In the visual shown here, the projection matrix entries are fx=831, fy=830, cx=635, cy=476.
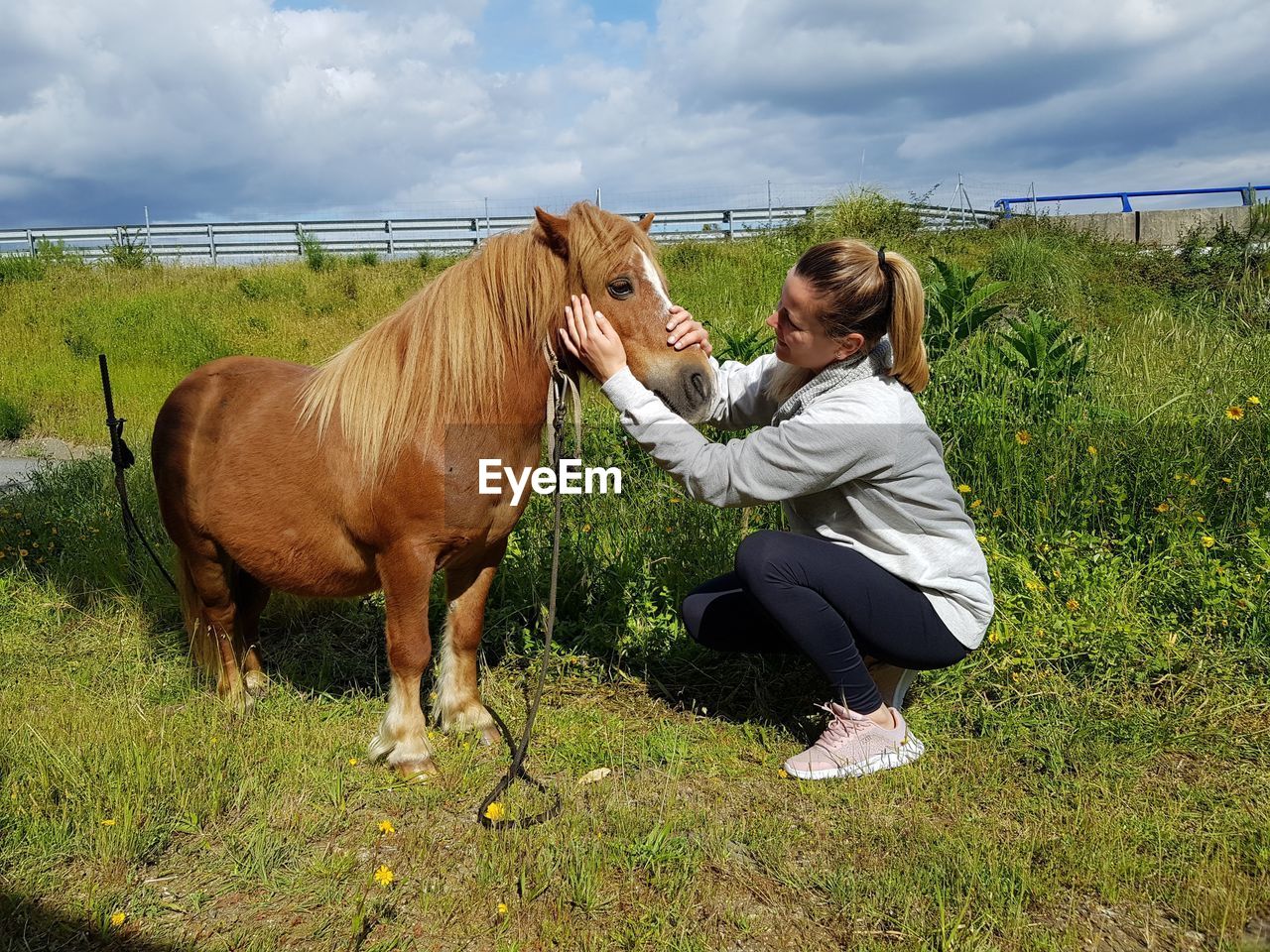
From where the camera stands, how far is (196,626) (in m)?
3.68

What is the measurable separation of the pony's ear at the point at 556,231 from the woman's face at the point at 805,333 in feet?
2.29

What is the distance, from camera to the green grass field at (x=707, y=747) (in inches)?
85.3

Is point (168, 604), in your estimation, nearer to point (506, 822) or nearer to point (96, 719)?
point (96, 719)

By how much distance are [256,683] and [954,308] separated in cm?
481

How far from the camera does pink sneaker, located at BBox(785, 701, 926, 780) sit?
281 cm

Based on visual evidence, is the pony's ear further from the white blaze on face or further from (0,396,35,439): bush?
(0,396,35,439): bush

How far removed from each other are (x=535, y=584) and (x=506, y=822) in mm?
1721

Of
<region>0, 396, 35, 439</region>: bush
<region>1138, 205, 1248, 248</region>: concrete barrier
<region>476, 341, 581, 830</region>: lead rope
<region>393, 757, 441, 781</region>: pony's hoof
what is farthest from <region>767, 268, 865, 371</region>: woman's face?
<region>1138, 205, 1248, 248</region>: concrete barrier

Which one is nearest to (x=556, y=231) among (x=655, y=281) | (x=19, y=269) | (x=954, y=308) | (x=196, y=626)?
(x=655, y=281)

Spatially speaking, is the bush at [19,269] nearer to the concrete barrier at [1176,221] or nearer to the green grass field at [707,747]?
the green grass field at [707,747]

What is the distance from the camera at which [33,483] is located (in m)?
6.64

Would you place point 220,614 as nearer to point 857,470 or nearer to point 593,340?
point 593,340

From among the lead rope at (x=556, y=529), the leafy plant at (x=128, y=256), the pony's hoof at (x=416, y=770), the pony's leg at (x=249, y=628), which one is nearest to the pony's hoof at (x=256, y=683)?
the pony's leg at (x=249, y=628)

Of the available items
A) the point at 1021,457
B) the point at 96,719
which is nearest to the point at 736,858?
the point at 96,719
